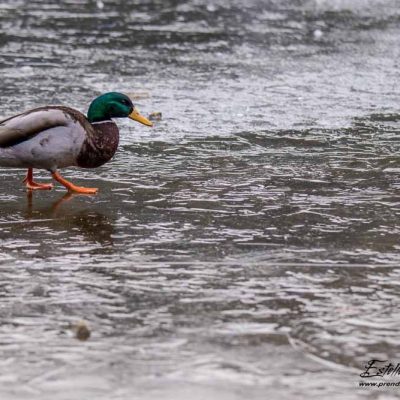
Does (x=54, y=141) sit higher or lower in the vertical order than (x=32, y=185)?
higher

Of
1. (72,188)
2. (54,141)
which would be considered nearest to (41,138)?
(54,141)

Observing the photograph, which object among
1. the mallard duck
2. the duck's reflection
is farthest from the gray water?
the mallard duck

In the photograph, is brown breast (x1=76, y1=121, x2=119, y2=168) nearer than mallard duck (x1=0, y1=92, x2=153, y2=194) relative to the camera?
No

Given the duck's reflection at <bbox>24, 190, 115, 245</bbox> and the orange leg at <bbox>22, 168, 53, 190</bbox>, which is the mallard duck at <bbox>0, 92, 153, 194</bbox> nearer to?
the orange leg at <bbox>22, 168, 53, 190</bbox>

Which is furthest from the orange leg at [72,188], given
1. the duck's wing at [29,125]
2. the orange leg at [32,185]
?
the duck's wing at [29,125]

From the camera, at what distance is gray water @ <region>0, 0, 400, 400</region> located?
3818mm

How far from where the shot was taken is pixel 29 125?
6.13 metres

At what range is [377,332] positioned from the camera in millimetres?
4109

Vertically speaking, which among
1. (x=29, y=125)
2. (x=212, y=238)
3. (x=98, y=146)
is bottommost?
(x=212, y=238)

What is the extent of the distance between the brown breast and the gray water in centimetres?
20

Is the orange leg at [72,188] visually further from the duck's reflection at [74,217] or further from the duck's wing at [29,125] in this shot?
the duck's wing at [29,125]

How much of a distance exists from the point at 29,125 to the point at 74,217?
673 mm

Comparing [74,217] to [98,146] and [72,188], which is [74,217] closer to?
[72,188]

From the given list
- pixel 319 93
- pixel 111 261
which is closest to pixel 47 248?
pixel 111 261
